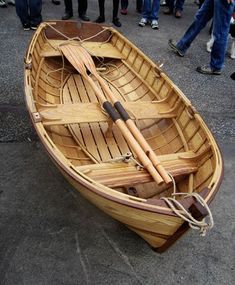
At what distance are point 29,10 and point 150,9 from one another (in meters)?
2.86

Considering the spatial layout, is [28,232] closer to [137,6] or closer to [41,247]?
[41,247]

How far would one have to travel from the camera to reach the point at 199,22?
6070 millimetres

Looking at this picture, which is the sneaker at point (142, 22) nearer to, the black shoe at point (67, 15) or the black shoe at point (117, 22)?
the black shoe at point (117, 22)

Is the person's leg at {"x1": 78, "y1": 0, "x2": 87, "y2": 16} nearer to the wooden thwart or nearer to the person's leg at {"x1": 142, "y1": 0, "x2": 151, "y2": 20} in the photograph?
the person's leg at {"x1": 142, "y1": 0, "x2": 151, "y2": 20}

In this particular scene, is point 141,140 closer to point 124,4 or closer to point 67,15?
point 67,15

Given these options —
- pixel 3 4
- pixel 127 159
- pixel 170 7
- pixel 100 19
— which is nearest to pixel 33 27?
pixel 100 19

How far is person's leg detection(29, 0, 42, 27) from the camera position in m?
6.40

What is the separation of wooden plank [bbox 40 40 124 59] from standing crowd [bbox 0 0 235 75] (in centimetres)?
184

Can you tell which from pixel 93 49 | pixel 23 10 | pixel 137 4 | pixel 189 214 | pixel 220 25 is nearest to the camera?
pixel 189 214

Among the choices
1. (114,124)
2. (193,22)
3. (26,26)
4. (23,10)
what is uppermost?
(193,22)

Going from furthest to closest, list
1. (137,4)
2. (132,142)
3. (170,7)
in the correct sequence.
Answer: (170,7)
(137,4)
(132,142)

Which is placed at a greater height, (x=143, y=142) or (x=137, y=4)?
(x=143, y=142)

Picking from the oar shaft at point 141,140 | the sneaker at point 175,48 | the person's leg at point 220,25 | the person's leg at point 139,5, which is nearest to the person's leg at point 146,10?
the person's leg at point 139,5

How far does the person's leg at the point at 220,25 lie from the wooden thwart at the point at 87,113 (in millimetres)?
2659
